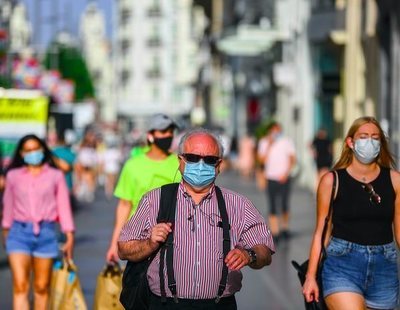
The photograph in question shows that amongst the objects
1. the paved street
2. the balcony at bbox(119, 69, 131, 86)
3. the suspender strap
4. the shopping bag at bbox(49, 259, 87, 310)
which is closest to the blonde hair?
the suspender strap

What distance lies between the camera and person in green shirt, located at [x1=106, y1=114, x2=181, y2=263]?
831 centimetres

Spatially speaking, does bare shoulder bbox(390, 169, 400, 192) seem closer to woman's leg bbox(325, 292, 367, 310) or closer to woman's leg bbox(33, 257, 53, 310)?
woman's leg bbox(325, 292, 367, 310)

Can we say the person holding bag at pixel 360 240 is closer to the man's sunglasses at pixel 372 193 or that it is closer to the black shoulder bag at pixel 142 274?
the man's sunglasses at pixel 372 193

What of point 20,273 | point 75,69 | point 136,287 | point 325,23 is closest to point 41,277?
point 20,273

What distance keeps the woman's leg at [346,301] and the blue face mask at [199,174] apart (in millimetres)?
1519

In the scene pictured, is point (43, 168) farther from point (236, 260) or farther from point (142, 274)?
point (236, 260)

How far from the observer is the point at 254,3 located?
47594 mm

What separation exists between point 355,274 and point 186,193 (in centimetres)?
159

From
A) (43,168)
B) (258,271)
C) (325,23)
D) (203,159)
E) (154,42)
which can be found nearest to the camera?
(203,159)

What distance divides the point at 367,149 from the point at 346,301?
0.92 m

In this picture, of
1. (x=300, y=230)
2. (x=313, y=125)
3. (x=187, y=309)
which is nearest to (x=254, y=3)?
(x=313, y=125)

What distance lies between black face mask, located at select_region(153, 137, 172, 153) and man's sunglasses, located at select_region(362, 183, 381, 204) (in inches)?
78.2

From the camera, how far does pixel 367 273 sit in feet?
22.4

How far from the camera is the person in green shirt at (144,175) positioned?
831cm
